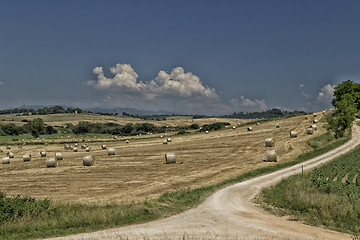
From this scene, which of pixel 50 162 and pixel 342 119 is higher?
pixel 342 119

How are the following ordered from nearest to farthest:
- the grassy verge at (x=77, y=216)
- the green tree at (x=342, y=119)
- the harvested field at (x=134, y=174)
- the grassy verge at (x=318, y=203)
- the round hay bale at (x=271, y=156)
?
the grassy verge at (x=77, y=216) < the grassy verge at (x=318, y=203) < the harvested field at (x=134, y=174) < the round hay bale at (x=271, y=156) < the green tree at (x=342, y=119)

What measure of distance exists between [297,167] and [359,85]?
261 feet

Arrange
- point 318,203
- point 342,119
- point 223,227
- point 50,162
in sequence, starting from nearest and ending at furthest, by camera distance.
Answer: point 223,227 → point 318,203 → point 50,162 → point 342,119

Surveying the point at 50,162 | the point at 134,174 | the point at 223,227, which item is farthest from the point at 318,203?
the point at 50,162

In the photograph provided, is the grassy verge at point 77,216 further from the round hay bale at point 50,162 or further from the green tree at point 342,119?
the green tree at point 342,119

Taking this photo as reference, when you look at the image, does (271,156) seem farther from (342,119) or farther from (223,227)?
(342,119)

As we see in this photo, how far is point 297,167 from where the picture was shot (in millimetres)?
37562

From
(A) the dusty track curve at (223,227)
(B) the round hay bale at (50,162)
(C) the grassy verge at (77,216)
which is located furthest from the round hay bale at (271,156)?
(B) the round hay bale at (50,162)

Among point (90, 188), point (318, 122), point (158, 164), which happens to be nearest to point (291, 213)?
point (90, 188)

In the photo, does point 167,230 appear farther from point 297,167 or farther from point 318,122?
point 318,122

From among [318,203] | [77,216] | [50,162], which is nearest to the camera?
[77,216]

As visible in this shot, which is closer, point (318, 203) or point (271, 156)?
point (318, 203)

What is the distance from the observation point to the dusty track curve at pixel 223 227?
53.0ft

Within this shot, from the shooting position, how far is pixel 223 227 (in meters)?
17.7
